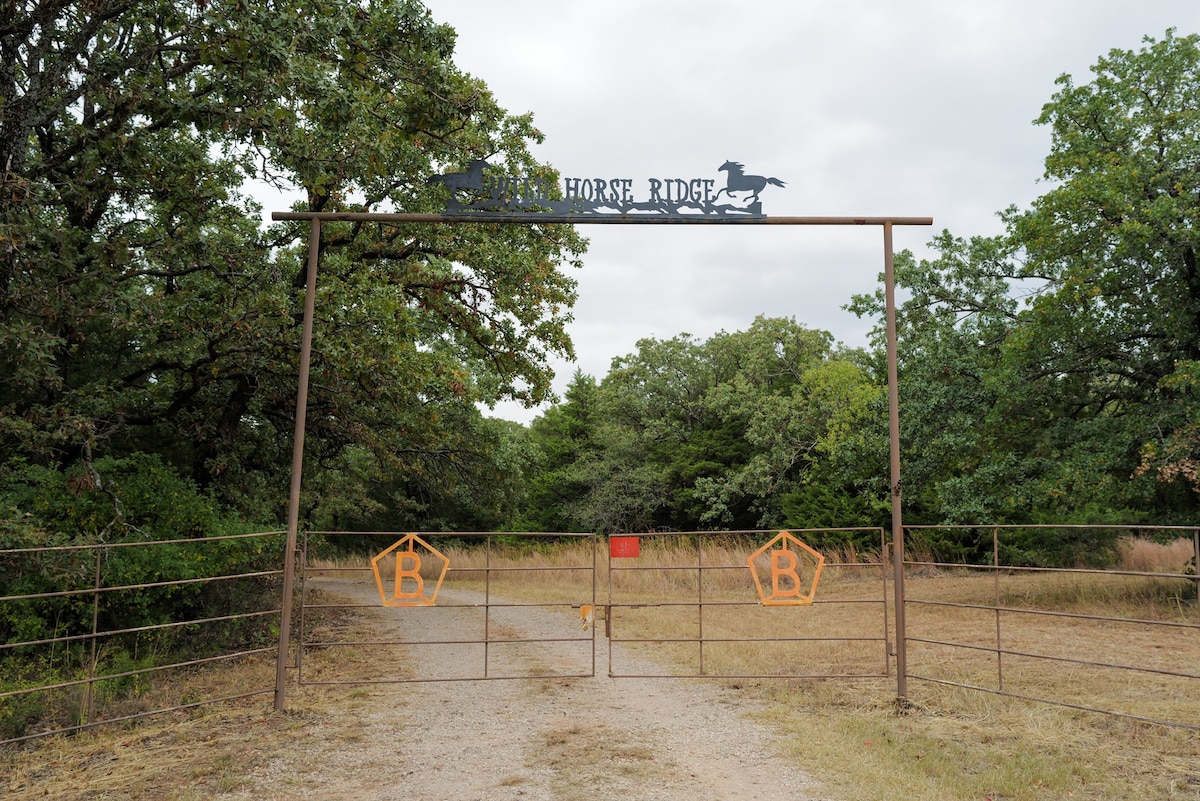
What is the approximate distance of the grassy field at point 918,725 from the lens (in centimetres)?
525

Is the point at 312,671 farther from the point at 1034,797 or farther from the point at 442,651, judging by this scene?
the point at 1034,797

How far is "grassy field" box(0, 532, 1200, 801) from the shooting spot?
5250 mm

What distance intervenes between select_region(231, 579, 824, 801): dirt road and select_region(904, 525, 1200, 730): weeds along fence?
76.6 inches

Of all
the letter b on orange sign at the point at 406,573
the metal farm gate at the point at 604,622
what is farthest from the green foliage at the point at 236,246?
the letter b on orange sign at the point at 406,573

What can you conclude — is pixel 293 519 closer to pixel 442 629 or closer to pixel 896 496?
pixel 896 496

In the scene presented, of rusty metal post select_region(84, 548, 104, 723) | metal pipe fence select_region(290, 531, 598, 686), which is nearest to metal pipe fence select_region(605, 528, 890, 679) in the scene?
metal pipe fence select_region(290, 531, 598, 686)

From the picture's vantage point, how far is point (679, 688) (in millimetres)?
8305

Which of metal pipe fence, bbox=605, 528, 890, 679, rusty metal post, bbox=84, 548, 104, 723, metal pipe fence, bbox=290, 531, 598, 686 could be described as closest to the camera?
rusty metal post, bbox=84, 548, 104, 723

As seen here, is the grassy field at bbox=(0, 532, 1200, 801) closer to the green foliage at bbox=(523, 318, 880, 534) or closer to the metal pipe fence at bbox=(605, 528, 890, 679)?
the metal pipe fence at bbox=(605, 528, 890, 679)

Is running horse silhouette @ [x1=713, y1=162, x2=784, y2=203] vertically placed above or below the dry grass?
above

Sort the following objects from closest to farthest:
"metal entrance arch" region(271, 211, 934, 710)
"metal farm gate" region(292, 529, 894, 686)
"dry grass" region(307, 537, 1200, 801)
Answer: "dry grass" region(307, 537, 1200, 801) → "metal entrance arch" region(271, 211, 934, 710) → "metal farm gate" region(292, 529, 894, 686)

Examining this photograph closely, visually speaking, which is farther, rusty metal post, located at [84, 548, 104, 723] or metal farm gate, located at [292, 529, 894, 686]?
metal farm gate, located at [292, 529, 894, 686]

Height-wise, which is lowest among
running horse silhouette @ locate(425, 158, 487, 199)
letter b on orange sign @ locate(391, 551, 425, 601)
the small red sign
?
letter b on orange sign @ locate(391, 551, 425, 601)

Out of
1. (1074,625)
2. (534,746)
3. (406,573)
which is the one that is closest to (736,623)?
(1074,625)
